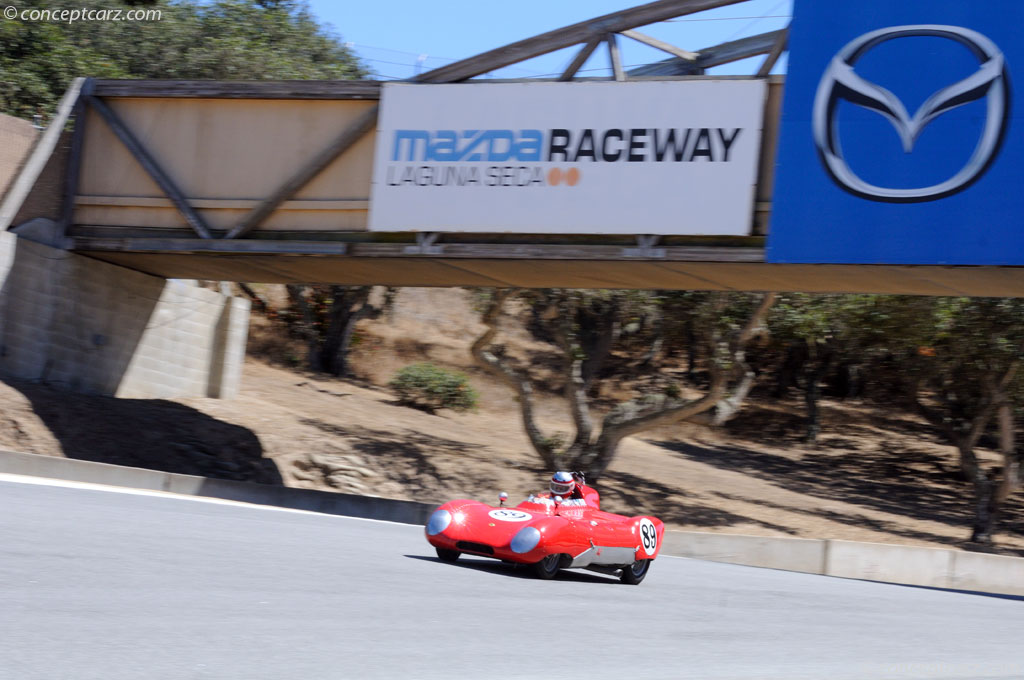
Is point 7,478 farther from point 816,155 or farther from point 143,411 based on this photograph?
point 816,155

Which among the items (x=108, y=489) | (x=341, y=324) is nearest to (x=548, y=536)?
(x=108, y=489)

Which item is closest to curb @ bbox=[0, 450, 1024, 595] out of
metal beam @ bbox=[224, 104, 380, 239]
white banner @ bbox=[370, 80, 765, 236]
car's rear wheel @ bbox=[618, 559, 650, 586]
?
metal beam @ bbox=[224, 104, 380, 239]

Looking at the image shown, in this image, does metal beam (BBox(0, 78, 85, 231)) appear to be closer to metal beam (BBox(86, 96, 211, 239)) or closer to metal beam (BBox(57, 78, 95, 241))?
metal beam (BBox(57, 78, 95, 241))

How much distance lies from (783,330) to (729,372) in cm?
Answer: 335

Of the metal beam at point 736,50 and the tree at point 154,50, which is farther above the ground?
the tree at point 154,50

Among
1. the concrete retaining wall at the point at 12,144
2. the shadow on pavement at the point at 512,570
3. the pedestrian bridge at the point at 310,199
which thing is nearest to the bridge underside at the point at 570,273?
the pedestrian bridge at the point at 310,199

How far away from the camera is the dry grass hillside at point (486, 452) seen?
20391 mm

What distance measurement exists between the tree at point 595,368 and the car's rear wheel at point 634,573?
11752 mm

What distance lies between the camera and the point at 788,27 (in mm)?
16812

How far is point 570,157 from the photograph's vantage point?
Result: 58.2 feet

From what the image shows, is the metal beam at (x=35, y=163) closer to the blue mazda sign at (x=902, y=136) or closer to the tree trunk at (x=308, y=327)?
the blue mazda sign at (x=902, y=136)

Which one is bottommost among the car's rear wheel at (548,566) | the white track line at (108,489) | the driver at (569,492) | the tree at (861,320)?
the white track line at (108,489)

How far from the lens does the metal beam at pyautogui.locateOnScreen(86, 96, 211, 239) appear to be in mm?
19781

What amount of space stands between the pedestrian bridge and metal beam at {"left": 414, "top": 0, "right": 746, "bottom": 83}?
2 cm
